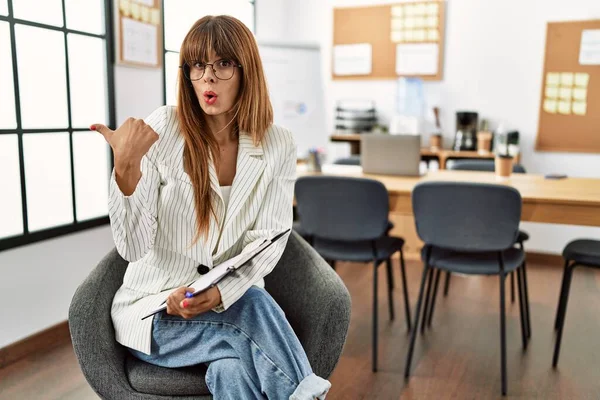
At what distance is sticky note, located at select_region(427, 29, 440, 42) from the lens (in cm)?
446

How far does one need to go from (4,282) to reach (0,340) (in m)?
0.26

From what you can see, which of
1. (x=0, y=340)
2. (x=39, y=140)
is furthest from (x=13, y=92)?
(x=0, y=340)

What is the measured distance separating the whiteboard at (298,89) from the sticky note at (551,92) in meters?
1.73

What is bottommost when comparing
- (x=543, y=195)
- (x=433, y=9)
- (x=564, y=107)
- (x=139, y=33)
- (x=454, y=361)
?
(x=454, y=361)

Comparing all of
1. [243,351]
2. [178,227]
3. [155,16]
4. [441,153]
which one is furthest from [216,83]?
[441,153]

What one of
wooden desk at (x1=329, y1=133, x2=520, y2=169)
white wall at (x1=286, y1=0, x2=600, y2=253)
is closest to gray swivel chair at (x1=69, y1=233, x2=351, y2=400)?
wooden desk at (x1=329, y1=133, x2=520, y2=169)

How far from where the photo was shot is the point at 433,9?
4.43 metres

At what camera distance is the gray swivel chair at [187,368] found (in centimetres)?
137

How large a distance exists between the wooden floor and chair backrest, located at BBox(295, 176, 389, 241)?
605 mm

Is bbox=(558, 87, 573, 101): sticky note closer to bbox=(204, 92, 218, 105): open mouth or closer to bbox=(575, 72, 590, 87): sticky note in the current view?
bbox=(575, 72, 590, 87): sticky note

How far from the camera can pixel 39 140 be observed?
8.52 feet

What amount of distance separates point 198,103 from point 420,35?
338 cm

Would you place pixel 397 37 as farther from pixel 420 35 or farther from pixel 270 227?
pixel 270 227

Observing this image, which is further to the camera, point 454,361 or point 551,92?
point 551,92
